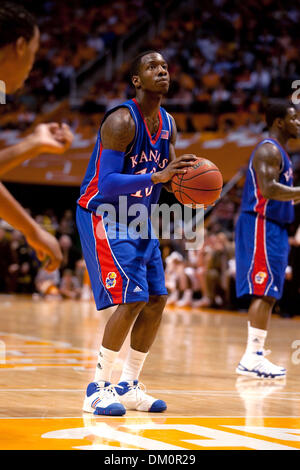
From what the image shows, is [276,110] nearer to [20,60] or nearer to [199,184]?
[199,184]

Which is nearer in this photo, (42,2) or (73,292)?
(73,292)

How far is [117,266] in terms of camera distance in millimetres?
4438

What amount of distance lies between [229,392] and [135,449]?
2.07 meters

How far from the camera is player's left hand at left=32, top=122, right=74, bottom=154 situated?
2.78 m

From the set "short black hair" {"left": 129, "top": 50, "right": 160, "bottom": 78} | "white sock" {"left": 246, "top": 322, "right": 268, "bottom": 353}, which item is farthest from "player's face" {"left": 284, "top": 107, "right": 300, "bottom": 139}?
"short black hair" {"left": 129, "top": 50, "right": 160, "bottom": 78}

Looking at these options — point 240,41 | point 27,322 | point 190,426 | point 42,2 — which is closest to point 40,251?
point 190,426

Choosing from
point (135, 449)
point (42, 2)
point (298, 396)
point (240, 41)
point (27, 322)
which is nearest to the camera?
point (135, 449)

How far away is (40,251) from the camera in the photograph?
3107 millimetres

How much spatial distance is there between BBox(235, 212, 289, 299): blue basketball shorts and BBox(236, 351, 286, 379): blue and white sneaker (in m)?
0.49

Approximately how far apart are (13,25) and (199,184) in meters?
1.71

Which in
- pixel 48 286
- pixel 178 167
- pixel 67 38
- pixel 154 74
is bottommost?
pixel 48 286

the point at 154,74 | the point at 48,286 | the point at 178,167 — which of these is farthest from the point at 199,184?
the point at 48,286

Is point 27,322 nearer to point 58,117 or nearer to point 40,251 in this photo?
point 40,251

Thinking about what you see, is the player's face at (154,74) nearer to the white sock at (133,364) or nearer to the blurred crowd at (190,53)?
the white sock at (133,364)
